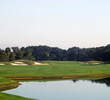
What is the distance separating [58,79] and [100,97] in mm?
30425

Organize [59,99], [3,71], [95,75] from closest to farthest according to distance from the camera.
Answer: [59,99]
[3,71]
[95,75]

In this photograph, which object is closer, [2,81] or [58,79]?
[2,81]

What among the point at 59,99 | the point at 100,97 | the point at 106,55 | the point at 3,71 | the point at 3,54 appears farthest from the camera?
the point at 106,55

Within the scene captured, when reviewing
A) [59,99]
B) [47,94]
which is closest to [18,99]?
[59,99]

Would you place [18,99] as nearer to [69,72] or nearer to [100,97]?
[100,97]

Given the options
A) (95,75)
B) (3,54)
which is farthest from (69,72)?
(3,54)

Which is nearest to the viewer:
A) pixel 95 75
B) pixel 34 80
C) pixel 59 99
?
pixel 59 99

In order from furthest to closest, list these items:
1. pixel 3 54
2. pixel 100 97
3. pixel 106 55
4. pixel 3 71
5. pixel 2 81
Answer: pixel 106 55 → pixel 3 54 → pixel 3 71 → pixel 2 81 → pixel 100 97

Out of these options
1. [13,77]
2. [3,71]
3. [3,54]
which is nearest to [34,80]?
[13,77]

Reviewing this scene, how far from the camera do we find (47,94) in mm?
54344

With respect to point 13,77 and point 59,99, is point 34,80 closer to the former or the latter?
point 13,77

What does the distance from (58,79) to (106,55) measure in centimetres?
10753

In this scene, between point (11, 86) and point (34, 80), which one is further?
point (34, 80)

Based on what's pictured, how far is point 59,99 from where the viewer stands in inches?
1912
